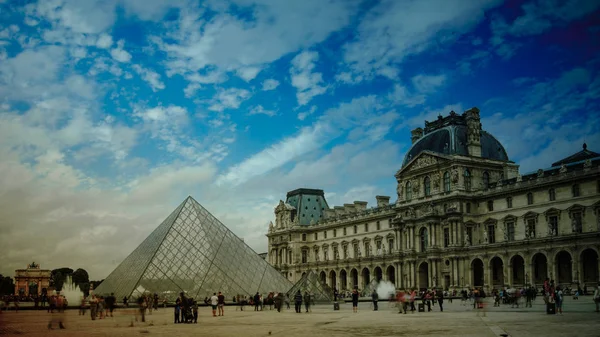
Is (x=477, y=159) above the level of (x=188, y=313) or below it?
above

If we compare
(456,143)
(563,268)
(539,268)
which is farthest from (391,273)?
(563,268)

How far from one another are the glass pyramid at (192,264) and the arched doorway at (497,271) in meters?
20.9

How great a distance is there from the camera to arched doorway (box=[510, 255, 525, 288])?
56531mm

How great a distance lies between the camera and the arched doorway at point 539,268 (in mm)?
54250

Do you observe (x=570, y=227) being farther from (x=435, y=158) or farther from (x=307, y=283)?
(x=307, y=283)

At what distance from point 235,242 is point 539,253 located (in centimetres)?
2569

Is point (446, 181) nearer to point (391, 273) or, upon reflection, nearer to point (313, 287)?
point (391, 273)

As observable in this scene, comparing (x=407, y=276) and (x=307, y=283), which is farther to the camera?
(x=407, y=276)

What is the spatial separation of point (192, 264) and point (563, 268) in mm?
30917

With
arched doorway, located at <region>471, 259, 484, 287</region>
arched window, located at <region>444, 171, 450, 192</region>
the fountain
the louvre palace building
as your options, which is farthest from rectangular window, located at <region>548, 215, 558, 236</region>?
the fountain

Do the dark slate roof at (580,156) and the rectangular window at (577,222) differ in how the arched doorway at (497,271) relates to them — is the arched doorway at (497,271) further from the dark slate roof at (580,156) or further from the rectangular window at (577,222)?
the dark slate roof at (580,156)

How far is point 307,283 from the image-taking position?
154 ft

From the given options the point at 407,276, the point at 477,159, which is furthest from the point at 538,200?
the point at 407,276

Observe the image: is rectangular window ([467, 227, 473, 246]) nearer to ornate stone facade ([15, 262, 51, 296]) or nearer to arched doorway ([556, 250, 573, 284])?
arched doorway ([556, 250, 573, 284])
